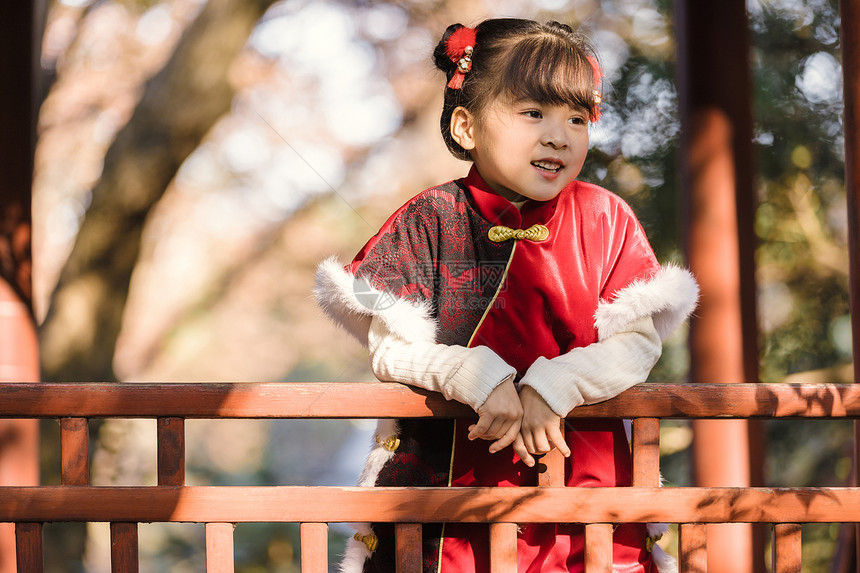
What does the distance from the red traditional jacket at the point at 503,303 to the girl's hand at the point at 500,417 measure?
12 centimetres

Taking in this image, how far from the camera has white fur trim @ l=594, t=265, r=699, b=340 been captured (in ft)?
3.61

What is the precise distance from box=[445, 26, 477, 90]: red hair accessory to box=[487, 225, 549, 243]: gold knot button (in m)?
0.25

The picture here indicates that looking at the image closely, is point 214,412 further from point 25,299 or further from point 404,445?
point 25,299

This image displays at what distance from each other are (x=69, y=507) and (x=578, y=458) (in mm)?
720

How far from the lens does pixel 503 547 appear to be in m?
1.07

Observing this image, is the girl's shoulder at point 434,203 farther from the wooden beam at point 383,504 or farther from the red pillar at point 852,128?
the red pillar at point 852,128

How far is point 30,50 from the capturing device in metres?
2.69

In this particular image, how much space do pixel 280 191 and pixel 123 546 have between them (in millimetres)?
2522

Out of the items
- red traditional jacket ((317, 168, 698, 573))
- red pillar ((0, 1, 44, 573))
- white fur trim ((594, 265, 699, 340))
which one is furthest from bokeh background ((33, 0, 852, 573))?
white fur trim ((594, 265, 699, 340))

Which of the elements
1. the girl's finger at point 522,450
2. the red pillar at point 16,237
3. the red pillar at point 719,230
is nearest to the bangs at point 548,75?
the girl's finger at point 522,450

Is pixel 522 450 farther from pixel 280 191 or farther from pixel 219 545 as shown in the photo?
pixel 280 191

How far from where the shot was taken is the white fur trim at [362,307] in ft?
3.63

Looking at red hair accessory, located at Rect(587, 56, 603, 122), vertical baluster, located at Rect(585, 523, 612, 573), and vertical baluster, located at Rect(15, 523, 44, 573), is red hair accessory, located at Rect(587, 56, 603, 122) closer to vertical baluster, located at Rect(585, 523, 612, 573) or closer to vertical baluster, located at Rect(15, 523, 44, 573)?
vertical baluster, located at Rect(585, 523, 612, 573)

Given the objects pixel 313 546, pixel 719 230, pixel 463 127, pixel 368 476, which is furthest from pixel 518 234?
pixel 719 230
